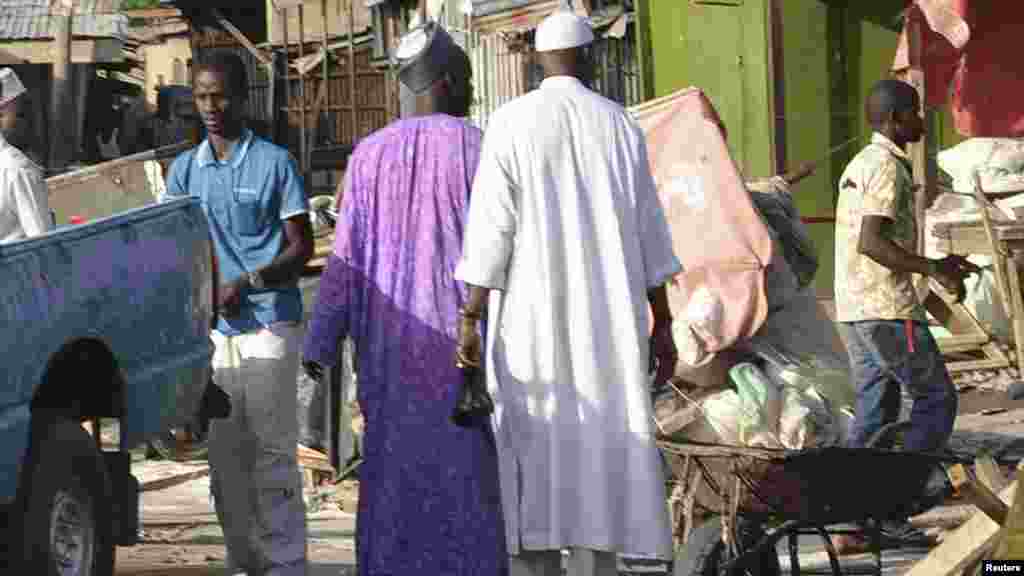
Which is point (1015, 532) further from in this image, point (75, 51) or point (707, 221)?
point (75, 51)

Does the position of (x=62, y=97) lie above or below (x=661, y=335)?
above

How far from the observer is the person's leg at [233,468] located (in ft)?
26.3

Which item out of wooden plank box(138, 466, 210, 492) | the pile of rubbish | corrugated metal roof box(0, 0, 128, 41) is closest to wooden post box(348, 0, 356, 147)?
corrugated metal roof box(0, 0, 128, 41)

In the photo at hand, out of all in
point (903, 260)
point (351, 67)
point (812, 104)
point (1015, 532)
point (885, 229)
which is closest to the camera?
point (1015, 532)

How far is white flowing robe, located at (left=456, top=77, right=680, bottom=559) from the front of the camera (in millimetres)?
6855

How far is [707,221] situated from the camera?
10984 mm

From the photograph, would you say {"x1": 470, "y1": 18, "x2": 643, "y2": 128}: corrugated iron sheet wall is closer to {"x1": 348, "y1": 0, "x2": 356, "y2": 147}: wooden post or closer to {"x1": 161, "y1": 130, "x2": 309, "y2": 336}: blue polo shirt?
{"x1": 348, "y1": 0, "x2": 356, "y2": 147}: wooden post

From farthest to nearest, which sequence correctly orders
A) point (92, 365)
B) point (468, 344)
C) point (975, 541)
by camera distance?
point (92, 365) → point (468, 344) → point (975, 541)

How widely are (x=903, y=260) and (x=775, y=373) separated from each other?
1.41m

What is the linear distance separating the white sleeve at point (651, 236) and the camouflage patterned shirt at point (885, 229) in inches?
82.4

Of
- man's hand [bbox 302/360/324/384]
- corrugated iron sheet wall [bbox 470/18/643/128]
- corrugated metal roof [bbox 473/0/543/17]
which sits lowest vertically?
man's hand [bbox 302/360/324/384]

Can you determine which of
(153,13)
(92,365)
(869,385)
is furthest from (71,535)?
(153,13)

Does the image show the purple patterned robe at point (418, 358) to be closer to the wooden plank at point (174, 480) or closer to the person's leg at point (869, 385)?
the person's leg at point (869, 385)

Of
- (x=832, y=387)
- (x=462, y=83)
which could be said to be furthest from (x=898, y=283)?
(x=462, y=83)
